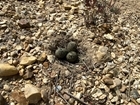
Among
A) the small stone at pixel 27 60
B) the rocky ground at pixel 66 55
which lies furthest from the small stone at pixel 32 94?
the small stone at pixel 27 60

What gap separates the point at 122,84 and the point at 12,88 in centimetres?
86

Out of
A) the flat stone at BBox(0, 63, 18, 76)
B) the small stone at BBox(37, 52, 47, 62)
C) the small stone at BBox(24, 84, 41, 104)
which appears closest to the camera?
the small stone at BBox(24, 84, 41, 104)

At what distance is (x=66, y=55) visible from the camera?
2352 millimetres

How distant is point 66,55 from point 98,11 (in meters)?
0.72

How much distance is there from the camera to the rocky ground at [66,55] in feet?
7.04

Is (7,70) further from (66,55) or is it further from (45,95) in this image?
(66,55)

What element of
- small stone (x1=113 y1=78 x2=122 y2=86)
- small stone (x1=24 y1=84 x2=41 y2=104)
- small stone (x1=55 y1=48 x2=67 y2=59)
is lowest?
small stone (x1=113 y1=78 x2=122 y2=86)

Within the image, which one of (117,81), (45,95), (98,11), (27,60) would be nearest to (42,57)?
(27,60)

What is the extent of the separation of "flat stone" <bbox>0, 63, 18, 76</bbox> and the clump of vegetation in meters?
0.86

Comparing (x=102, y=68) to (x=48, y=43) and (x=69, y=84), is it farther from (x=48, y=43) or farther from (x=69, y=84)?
(x=48, y=43)

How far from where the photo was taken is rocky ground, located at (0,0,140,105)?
214 cm

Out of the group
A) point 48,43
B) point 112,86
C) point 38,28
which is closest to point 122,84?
point 112,86

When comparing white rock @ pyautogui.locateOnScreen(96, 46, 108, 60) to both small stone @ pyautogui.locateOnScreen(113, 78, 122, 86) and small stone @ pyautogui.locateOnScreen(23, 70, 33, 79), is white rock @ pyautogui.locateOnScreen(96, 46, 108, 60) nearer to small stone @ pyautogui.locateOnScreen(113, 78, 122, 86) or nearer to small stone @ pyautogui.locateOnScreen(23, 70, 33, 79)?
small stone @ pyautogui.locateOnScreen(113, 78, 122, 86)

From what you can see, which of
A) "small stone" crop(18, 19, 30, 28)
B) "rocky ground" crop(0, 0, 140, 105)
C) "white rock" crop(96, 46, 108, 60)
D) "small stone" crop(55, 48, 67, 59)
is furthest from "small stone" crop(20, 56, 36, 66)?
"white rock" crop(96, 46, 108, 60)
